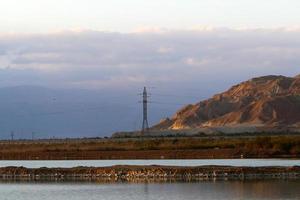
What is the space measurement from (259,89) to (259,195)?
510ft

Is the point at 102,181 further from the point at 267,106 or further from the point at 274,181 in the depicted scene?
the point at 267,106

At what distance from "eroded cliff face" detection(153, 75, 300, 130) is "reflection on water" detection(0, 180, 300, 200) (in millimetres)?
105010

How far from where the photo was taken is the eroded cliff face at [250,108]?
160 meters

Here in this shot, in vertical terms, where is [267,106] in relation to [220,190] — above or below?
above

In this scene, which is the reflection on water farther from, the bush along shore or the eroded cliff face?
the eroded cliff face

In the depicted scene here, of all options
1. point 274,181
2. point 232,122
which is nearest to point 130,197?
point 274,181

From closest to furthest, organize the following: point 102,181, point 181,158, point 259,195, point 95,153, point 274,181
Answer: point 259,195, point 274,181, point 102,181, point 181,158, point 95,153

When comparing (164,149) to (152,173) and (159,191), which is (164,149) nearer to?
(152,173)

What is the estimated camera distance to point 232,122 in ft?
537

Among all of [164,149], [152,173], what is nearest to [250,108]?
[164,149]

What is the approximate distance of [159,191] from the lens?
41469 mm

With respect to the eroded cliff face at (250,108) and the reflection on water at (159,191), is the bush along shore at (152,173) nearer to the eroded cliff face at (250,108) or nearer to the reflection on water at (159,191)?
the reflection on water at (159,191)

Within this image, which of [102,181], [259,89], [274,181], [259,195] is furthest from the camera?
[259,89]

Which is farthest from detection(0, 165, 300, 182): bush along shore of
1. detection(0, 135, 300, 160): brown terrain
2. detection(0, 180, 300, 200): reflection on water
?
detection(0, 135, 300, 160): brown terrain
